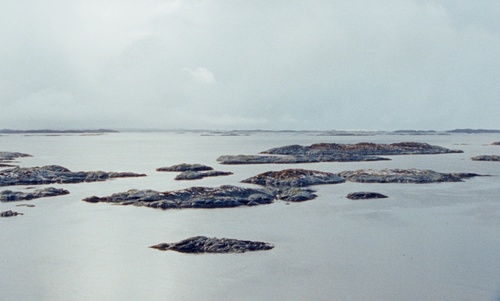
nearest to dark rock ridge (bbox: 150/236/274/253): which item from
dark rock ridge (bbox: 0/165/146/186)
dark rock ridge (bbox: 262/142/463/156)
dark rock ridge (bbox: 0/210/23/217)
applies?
dark rock ridge (bbox: 0/210/23/217)

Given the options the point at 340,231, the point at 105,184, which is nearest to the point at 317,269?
the point at 340,231

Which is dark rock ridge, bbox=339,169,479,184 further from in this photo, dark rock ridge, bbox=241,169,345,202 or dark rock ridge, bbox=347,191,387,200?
dark rock ridge, bbox=347,191,387,200

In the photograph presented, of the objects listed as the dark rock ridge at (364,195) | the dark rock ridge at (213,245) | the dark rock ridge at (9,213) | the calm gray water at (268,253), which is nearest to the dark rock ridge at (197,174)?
the calm gray water at (268,253)

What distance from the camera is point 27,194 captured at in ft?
84.5

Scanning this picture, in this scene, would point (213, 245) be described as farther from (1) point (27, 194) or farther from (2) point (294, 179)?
(2) point (294, 179)

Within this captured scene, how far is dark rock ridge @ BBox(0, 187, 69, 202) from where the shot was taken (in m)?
24.9

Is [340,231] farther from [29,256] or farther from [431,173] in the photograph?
[431,173]

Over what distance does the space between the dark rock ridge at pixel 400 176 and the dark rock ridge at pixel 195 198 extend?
389 inches

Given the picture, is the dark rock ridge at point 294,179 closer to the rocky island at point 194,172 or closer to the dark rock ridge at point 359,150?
the rocky island at point 194,172

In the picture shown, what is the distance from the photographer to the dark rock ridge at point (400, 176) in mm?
32594

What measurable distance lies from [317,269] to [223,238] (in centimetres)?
362

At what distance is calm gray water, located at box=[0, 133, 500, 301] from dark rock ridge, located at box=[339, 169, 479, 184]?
7.76 m

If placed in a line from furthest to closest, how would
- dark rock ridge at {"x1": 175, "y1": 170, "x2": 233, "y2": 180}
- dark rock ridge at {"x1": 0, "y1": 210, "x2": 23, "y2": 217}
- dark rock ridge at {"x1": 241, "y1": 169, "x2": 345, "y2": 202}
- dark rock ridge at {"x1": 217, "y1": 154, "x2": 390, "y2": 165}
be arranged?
dark rock ridge at {"x1": 217, "y1": 154, "x2": 390, "y2": 165}, dark rock ridge at {"x1": 175, "y1": 170, "x2": 233, "y2": 180}, dark rock ridge at {"x1": 241, "y1": 169, "x2": 345, "y2": 202}, dark rock ridge at {"x1": 0, "y1": 210, "x2": 23, "y2": 217}

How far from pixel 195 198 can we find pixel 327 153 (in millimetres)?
35324
